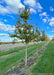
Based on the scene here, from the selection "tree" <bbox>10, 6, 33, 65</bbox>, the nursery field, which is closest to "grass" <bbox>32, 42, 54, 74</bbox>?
the nursery field

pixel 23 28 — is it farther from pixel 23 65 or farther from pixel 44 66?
pixel 44 66

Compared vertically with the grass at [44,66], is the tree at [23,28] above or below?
above

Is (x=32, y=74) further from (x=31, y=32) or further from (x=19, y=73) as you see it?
(x=31, y=32)

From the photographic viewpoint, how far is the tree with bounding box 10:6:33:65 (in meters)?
4.80

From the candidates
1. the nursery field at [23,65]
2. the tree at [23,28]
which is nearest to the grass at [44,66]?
Result: the nursery field at [23,65]

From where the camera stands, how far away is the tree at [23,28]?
4801mm

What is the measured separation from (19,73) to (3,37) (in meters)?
10.7

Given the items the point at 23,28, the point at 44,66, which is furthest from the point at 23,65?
the point at 23,28

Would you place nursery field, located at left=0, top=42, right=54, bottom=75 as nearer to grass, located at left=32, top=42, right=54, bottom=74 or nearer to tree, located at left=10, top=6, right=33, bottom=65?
grass, located at left=32, top=42, right=54, bottom=74

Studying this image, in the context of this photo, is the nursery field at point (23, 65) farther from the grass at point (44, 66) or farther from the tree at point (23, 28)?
the tree at point (23, 28)

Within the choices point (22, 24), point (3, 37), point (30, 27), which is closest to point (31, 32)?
point (30, 27)

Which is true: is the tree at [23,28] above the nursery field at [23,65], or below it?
above

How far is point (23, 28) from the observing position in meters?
4.88

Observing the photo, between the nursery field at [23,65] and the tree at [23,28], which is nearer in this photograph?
the nursery field at [23,65]
